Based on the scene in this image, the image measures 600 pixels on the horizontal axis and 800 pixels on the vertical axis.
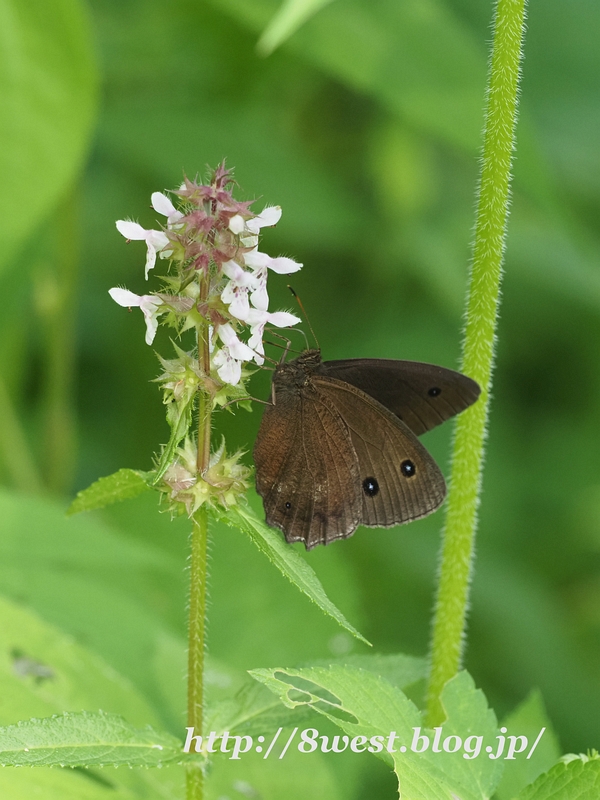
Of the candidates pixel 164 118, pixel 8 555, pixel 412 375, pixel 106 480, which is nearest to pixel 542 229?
pixel 164 118

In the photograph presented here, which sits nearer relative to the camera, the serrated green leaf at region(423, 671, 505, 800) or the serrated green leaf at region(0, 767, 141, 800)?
the serrated green leaf at region(423, 671, 505, 800)

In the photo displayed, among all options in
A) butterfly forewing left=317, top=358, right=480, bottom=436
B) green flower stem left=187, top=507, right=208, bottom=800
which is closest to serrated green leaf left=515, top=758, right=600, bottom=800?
green flower stem left=187, top=507, right=208, bottom=800

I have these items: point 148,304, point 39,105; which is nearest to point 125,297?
point 148,304

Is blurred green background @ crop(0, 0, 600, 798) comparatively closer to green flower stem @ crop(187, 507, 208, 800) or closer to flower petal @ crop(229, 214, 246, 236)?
green flower stem @ crop(187, 507, 208, 800)

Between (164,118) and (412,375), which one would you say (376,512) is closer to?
(412,375)

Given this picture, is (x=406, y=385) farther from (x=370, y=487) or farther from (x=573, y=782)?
(x=573, y=782)

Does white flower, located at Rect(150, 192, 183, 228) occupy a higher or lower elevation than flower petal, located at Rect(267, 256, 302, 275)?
higher
